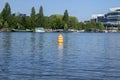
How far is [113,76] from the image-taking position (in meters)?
27.8

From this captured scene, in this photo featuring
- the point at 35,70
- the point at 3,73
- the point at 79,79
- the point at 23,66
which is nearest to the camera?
the point at 79,79

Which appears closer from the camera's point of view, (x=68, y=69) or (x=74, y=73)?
(x=74, y=73)

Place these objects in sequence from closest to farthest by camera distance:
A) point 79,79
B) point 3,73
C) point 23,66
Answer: point 79,79, point 3,73, point 23,66

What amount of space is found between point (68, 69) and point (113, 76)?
502 cm

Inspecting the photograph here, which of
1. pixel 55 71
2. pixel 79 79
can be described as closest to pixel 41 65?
pixel 55 71

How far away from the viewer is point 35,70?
30531 millimetres

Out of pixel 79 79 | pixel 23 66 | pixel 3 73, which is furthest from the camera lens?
pixel 23 66

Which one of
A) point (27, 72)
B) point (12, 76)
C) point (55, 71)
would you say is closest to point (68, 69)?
point (55, 71)

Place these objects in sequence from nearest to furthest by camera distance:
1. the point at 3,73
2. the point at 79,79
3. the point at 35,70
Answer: the point at 79,79 → the point at 3,73 → the point at 35,70

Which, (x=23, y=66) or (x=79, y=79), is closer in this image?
(x=79, y=79)

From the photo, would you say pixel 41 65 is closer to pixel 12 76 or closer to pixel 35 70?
pixel 35 70

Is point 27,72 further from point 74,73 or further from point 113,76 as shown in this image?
point 113,76

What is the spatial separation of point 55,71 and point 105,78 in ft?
16.1

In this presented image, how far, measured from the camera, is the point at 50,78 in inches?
1045
